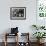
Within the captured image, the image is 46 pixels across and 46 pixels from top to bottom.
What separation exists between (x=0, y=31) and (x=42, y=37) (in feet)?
6.20

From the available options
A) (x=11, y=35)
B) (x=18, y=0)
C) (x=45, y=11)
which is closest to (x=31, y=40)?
(x=11, y=35)

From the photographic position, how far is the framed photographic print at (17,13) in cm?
680

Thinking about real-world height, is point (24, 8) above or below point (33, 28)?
above

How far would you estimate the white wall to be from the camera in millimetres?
6793

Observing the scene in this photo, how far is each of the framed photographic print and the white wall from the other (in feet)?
0.44

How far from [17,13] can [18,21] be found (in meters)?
0.36

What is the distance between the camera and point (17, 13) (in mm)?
6836

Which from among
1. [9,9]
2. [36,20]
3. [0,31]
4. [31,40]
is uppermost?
[9,9]

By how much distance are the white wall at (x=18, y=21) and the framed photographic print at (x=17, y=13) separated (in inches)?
5.2

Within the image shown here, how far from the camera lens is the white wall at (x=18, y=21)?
6793 mm

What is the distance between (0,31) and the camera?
686cm

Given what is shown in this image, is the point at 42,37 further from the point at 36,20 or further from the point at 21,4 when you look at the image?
the point at 21,4

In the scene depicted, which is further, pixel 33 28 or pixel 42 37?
pixel 33 28

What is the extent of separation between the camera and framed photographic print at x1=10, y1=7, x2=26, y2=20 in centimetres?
680
